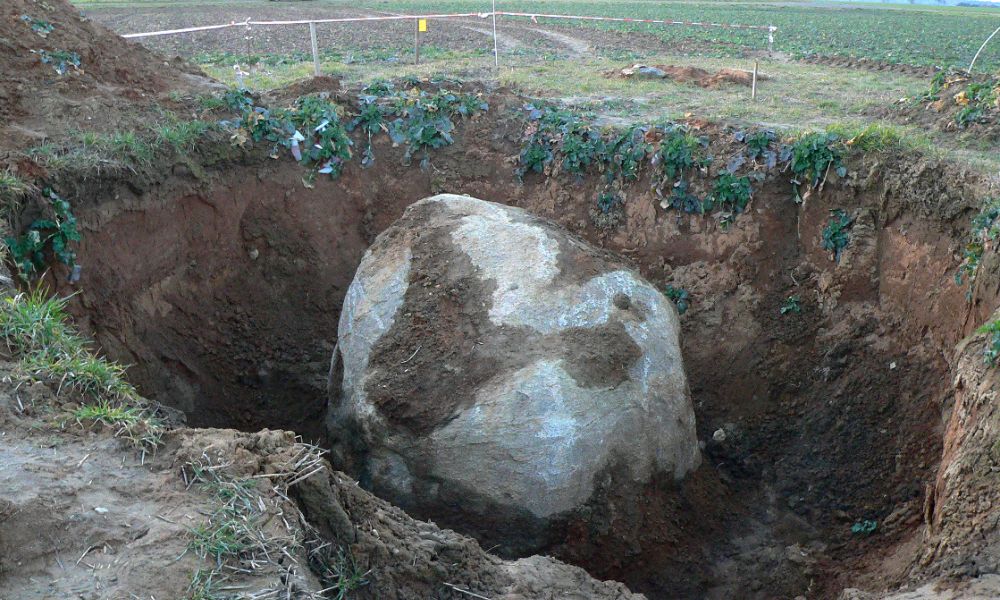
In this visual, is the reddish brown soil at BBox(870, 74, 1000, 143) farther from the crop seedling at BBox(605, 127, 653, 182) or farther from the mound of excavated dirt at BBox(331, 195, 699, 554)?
the mound of excavated dirt at BBox(331, 195, 699, 554)

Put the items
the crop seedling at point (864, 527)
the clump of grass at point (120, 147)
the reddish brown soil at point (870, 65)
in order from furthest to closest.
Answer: the reddish brown soil at point (870, 65), the clump of grass at point (120, 147), the crop seedling at point (864, 527)

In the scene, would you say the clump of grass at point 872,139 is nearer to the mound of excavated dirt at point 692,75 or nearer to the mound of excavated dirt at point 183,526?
the mound of excavated dirt at point 183,526

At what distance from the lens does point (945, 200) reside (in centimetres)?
569

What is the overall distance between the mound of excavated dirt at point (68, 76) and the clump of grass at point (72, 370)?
255cm

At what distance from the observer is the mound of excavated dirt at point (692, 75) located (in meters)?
11.5

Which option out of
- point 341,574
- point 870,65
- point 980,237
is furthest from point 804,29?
point 341,574

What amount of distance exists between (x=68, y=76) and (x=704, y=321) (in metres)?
5.52

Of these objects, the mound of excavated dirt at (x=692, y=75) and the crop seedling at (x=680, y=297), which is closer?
the crop seedling at (x=680, y=297)

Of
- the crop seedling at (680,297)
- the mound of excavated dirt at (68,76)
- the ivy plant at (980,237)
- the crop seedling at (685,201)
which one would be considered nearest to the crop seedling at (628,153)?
the crop seedling at (685,201)

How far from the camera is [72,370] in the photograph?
12.4 feet

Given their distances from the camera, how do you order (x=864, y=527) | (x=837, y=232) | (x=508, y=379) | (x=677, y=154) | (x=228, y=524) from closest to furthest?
(x=228, y=524), (x=508, y=379), (x=864, y=527), (x=837, y=232), (x=677, y=154)

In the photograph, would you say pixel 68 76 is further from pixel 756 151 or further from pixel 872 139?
pixel 872 139

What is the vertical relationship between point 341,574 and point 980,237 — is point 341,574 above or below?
below

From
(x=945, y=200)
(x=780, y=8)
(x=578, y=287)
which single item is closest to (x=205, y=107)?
(x=578, y=287)
